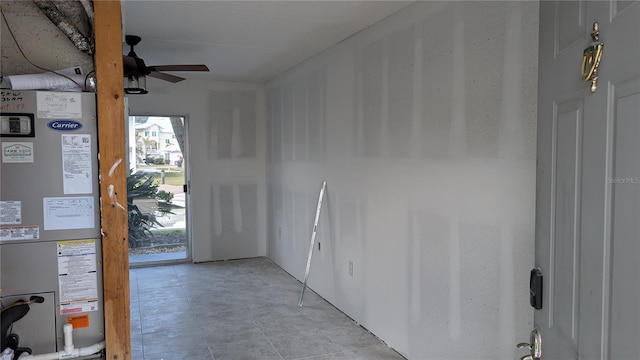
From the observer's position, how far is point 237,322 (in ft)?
13.4

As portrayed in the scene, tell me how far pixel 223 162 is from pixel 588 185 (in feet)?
19.5

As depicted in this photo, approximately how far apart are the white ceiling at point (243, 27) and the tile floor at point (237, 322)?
2.61m

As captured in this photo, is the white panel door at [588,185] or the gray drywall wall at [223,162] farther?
the gray drywall wall at [223,162]

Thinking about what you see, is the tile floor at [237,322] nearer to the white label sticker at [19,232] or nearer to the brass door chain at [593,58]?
the white label sticker at [19,232]

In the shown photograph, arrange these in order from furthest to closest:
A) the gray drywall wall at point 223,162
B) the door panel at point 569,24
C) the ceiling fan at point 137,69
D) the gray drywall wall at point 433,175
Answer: the gray drywall wall at point 223,162 < the ceiling fan at point 137,69 < the gray drywall wall at point 433,175 < the door panel at point 569,24

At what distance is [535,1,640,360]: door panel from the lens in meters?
0.80

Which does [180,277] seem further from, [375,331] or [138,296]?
[375,331]

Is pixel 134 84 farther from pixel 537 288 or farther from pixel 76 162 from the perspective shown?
pixel 537 288

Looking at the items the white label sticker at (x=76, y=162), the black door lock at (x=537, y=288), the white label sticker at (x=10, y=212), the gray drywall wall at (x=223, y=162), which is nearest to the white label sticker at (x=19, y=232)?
the white label sticker at (x=10, y=212)

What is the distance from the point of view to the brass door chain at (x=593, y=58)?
0.89 metres

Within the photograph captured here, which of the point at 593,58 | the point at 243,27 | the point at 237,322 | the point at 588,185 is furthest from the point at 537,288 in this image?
the point at 237,322

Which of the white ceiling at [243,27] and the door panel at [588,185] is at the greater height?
the white ceiling at [243,27]

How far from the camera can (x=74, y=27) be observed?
184 cm

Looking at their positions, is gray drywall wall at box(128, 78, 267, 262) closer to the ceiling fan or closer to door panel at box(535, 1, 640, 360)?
the ceiling fan
